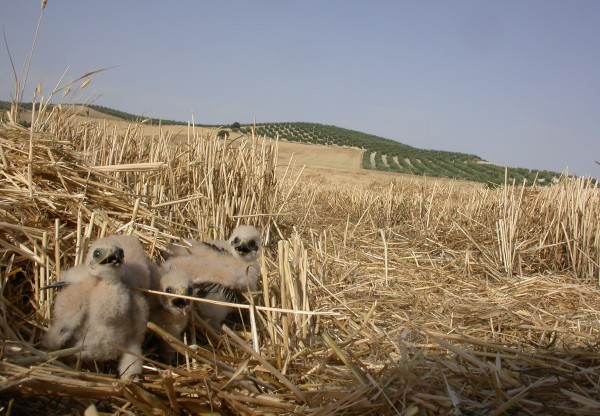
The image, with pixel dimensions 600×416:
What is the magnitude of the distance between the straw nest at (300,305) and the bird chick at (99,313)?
0.11m

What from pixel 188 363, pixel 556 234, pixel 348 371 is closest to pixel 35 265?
pixel 188 363

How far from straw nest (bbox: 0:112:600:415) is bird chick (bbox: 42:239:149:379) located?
11 centimetres

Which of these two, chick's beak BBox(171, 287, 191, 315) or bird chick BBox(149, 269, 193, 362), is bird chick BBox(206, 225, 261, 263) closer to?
bird chick BBox(149, 269, 193, 362)

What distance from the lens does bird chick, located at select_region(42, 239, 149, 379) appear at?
2.34 meters

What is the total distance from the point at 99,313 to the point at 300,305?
133cm

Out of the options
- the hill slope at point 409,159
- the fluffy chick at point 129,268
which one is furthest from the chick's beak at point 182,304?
the hill slope at point 409,159

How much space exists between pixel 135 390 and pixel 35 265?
1035 millimetres

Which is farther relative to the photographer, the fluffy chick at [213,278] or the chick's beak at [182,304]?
the fluffy chick at [213,278]

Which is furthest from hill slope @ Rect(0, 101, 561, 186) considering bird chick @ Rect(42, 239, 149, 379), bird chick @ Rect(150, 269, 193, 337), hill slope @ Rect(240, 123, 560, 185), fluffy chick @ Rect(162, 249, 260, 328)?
bird chick @ Rect(42, 239, 149, 379)

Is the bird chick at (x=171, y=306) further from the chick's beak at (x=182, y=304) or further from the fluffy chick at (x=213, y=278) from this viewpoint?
the fluffy chick at (x=213, y=278)

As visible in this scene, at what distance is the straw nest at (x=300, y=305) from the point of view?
2.33m

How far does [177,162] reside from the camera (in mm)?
4961

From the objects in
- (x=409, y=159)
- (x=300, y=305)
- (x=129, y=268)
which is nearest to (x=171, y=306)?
(x=129, y=268)

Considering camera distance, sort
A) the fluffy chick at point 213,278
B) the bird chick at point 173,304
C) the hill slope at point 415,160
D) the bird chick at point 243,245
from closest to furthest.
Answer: the bird chick at point 173,304, the fluffy chick at point 213,278, the bird chick at point 243,245, the hill slope at point 415,160
